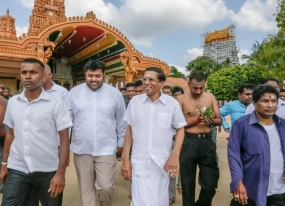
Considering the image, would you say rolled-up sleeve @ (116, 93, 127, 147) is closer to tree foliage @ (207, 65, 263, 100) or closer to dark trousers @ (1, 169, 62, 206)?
dark trousers @ (1, 169, 62, 206)

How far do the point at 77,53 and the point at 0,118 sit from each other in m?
12.5

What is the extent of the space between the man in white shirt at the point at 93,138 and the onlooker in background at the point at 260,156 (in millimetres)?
1419

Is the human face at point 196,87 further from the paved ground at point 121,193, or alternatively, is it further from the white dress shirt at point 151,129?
the paved ground at point 121,193

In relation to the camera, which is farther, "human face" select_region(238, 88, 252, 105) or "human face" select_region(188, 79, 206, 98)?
"human face" select_region(238, 88, 252, 105)

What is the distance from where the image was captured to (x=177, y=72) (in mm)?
58625

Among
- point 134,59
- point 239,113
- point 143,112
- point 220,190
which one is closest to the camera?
point 143,112

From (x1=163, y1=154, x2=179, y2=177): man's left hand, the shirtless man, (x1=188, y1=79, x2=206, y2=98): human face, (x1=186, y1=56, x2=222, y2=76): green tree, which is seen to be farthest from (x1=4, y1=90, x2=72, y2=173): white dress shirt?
(x1=186, y1=56, x2=222, y2=76): green tree

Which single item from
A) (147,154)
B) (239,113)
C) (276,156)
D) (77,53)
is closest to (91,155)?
(147,154)

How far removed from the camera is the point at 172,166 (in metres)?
2.60

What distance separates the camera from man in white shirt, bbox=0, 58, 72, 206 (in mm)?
2352

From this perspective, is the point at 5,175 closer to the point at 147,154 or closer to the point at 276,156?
the point at 147,154

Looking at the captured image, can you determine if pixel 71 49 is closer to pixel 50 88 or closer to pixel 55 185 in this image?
pixel 50 88

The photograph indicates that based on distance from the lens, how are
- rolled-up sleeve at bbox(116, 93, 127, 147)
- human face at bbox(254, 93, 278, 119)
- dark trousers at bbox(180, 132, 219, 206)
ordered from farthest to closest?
dark trousers at bbox(180, 132, 219, 206)
rolled-up sleeve at bbox(116, 93, 127, 147)
human face at bbox(254, 93, 278, 119)

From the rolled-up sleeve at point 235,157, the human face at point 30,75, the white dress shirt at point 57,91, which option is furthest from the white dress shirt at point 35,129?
the rolled-up sleeve at point 235,157
